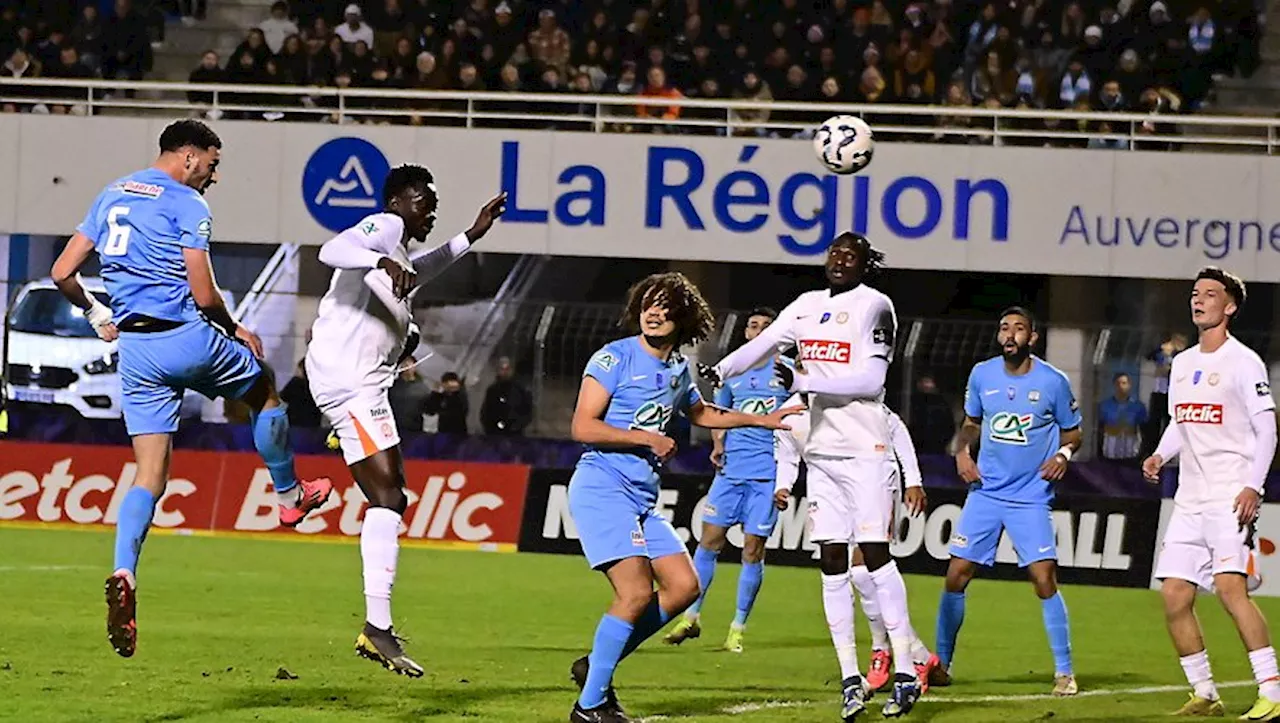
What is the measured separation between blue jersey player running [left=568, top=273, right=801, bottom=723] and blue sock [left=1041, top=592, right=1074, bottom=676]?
351 centimetres

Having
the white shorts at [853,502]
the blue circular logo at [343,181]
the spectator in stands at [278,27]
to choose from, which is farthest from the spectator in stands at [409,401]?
the white shorts at [853,502]

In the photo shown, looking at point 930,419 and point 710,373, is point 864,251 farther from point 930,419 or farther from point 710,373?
point 930,419

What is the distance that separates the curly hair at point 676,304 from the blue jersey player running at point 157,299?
1661 millimetres

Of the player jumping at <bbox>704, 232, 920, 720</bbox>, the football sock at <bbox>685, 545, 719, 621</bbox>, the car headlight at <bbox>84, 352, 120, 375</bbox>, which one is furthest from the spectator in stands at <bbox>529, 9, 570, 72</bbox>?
the player jumping at <bbox>704, 232, 920, 720</bbox>

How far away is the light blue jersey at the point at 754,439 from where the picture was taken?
14.3m

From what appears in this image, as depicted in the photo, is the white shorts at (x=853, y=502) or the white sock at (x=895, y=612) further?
the white shorts at (x=853, y=502)

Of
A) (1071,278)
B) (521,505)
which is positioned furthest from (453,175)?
(1071,278)

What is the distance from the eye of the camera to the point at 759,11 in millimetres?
25188

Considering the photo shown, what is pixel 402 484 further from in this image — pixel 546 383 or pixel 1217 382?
pixel 546 383

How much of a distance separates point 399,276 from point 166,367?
3.92 feet

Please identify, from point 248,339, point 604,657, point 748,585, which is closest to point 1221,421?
point 604,657

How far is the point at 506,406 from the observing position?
21969 mm

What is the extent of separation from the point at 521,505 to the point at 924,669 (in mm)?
10228

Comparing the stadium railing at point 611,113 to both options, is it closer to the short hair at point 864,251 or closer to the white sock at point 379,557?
the short hair at point 864,251
